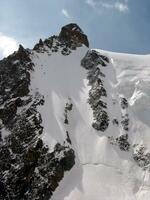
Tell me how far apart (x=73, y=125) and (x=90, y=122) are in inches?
103

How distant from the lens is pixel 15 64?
64.3 meters

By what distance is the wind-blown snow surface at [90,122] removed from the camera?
46062 millimetres


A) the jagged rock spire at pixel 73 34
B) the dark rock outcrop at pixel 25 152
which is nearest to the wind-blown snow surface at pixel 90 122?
the dark rock outcrop at pixel 25 152

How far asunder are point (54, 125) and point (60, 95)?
8.23 m

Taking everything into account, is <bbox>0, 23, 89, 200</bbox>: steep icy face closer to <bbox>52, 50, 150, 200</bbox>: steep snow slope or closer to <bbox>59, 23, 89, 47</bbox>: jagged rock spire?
<bbox>52, 50, 150, 200</bbox>: steep snow slope

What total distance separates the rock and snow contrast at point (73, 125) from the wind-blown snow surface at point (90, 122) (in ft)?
0.33

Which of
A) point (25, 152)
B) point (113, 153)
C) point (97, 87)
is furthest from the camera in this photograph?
point (97, 87)

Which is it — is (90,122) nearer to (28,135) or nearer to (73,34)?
(28,135)

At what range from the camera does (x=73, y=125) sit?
55281mm

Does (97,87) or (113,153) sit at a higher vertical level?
(97,87)

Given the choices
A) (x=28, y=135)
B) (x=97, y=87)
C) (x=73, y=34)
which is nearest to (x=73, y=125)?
(x=28, y=135)

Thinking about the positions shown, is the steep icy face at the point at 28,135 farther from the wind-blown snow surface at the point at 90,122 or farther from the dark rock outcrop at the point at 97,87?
the dark rock outcrop at the point at 97,87

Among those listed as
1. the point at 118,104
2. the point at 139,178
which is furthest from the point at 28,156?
the point at 118,104

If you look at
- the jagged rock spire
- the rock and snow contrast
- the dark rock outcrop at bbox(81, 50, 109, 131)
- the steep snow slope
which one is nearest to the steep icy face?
the rock and snow contrast
